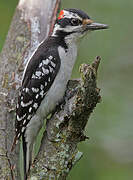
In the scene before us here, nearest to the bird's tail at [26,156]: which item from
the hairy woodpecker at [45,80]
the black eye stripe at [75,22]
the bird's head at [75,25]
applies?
the hairy woodpecker at [45,80]

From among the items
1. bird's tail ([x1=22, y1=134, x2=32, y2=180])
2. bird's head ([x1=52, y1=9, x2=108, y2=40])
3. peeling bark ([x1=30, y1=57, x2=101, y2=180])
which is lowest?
bird's tail ([x1=22, y1=134, x2=32, y2=180])

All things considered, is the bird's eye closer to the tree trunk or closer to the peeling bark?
the tree trunk

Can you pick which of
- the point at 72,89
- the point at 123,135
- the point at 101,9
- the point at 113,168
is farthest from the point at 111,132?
the point at 101,9

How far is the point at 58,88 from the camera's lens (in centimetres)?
417

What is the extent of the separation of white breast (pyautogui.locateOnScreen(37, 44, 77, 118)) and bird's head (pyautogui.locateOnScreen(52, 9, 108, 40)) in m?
0.24

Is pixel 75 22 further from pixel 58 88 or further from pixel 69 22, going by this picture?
pixel 58 88

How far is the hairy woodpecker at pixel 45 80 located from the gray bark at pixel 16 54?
8.7 inches

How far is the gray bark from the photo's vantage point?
4094mm

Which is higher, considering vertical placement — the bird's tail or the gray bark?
the gray bark

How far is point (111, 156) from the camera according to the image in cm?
583

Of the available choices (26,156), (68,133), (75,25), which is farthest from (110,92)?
(68,133)

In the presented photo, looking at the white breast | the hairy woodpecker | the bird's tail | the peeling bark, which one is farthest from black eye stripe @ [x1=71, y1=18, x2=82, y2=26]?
the bird's tail

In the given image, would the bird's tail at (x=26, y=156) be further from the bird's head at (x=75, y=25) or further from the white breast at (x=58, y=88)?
the bird's head at (x=75, y=25)

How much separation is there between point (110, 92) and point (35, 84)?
8.21 ft
